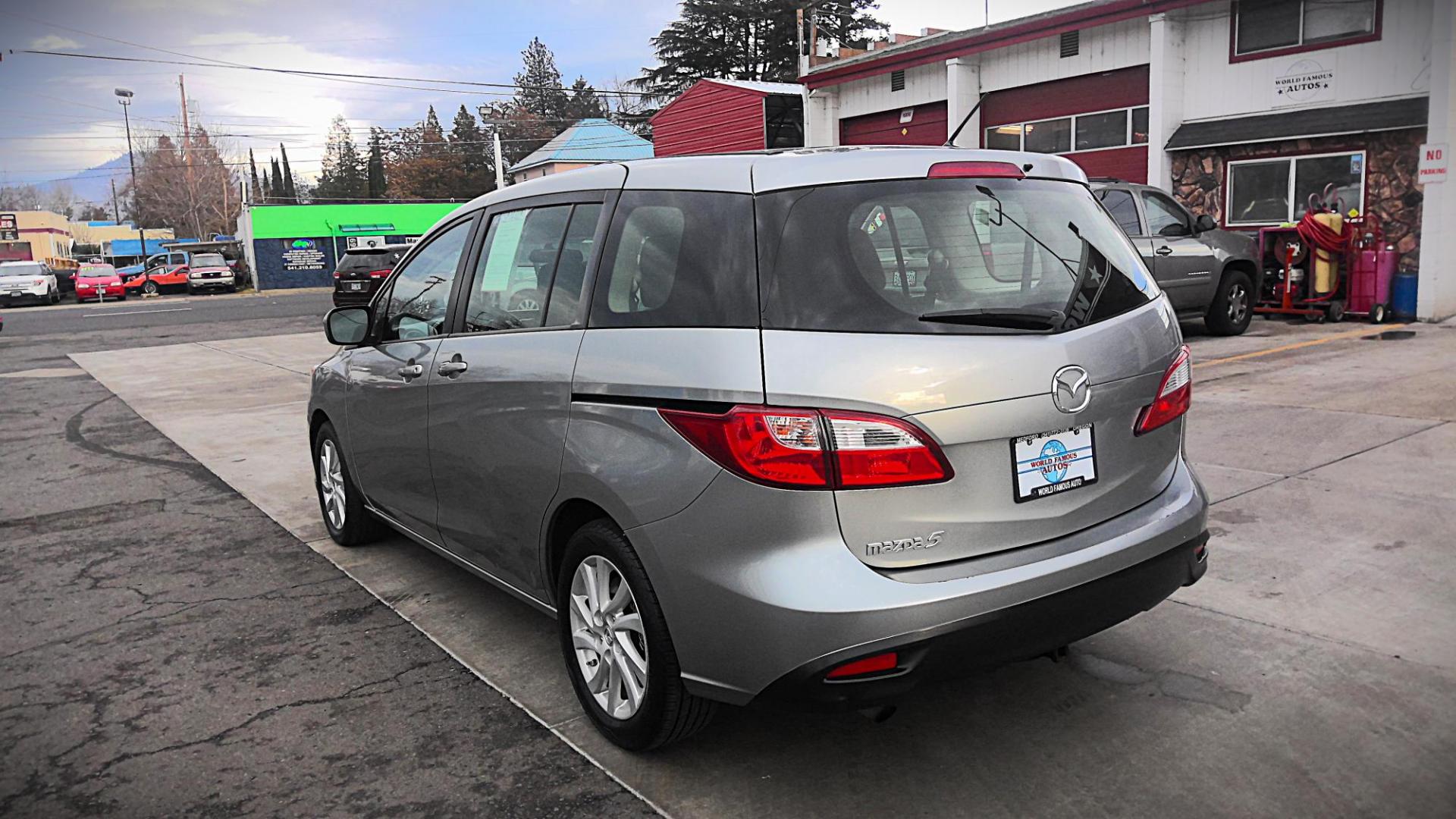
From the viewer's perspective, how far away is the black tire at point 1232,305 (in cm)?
1347

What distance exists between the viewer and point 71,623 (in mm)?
4793

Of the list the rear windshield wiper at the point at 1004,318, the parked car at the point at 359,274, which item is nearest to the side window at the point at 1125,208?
the rear windshield wiper at the point at 1004,318

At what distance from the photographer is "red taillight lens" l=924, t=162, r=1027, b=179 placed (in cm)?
311

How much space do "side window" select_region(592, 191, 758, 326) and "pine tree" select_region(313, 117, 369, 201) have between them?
332 ft

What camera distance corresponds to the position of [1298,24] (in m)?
16.0

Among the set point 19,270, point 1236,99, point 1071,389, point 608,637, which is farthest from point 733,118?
point 19,270

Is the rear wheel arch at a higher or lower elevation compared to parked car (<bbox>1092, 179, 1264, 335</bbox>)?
lower

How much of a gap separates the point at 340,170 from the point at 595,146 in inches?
2535

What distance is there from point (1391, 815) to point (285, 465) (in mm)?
7312

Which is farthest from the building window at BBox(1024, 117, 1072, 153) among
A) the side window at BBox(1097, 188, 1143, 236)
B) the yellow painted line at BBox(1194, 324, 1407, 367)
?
the side window at BBox(1097, 188, 1143, 236)

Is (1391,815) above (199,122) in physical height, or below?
below

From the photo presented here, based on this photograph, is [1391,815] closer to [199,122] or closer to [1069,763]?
[1069,763]

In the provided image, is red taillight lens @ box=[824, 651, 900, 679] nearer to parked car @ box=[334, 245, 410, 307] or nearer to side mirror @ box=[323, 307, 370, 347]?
side mirror @ box=[323, 307, 370, 347]

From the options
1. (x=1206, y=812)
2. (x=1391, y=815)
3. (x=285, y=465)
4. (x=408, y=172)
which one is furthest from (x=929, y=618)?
(x=408, y=172)
